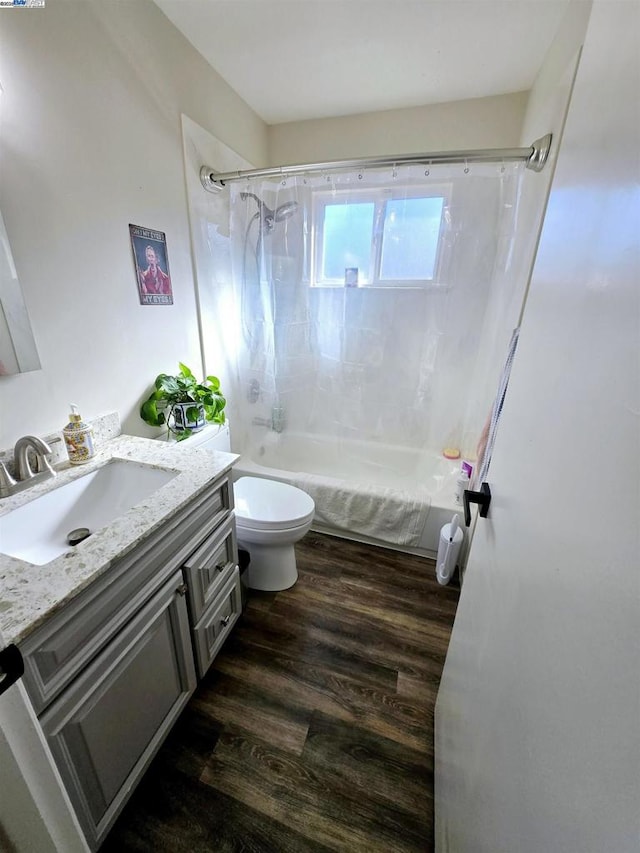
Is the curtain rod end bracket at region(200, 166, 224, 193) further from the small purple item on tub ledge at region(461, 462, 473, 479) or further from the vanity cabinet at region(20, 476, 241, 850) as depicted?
the small purple item on tub ledge at region(461, 462, 473, 479)

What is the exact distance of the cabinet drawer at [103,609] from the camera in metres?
0.64

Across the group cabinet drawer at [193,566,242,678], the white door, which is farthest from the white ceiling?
cabinet drawer at [193,566,242,678]

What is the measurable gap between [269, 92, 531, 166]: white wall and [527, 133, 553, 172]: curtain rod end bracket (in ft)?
2.27

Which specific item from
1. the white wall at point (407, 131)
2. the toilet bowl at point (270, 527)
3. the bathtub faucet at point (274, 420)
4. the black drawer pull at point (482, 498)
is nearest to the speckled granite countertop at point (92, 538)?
the toilet bowl at point (270, 527)

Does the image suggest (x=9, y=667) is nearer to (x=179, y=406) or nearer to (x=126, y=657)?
(x=126, y=657)

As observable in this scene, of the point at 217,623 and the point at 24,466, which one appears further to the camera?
the point at 217,623

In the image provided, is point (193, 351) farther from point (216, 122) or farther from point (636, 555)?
point (636, 555)

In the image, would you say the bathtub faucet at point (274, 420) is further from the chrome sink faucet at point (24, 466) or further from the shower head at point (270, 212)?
the chrome sink faucet at point (24, 466)

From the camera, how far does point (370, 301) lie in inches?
81.7

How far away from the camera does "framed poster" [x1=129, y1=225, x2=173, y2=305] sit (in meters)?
1.41

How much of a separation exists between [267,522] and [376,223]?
5.60 feet

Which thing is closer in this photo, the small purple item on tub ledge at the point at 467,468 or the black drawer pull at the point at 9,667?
the black drawer pull at the point at 9,667

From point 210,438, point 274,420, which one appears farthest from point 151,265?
point 274,420

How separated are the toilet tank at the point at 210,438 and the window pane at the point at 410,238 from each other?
130 centimetres
